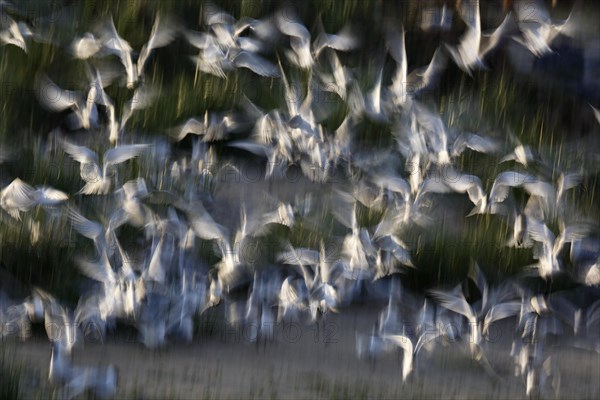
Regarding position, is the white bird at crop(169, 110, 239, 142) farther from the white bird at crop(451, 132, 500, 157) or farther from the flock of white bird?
the white bird at crop(451, 132, 500, 157)

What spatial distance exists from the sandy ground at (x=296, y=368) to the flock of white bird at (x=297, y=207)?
22 mm

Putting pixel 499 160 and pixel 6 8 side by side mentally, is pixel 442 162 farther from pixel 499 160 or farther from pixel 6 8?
pixel 6 8

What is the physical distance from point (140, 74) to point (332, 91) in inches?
15.0

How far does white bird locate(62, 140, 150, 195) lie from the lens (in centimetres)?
207

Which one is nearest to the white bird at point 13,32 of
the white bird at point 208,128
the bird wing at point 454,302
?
the white bird at point 208,128

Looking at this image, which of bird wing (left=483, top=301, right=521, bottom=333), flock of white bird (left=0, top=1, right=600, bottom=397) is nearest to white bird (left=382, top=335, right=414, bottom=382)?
flock of white bird (left=0, top=1, right=600, bottom=397)

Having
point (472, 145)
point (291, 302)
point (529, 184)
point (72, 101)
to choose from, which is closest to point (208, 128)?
point (72, 101)

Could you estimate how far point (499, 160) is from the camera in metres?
2.07

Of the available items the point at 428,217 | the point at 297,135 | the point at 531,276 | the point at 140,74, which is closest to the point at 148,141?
the point at 140,74

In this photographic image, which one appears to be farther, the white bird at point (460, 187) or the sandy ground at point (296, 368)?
the white bird at point (460, 187)

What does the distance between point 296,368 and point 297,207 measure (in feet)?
1.08

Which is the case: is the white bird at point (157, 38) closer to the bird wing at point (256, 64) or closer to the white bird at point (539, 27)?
the bird wing at point (256, 64)

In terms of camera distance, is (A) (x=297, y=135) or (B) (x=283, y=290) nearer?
(B) (x=283, y=290)

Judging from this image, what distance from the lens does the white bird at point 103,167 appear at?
2.07 meters
